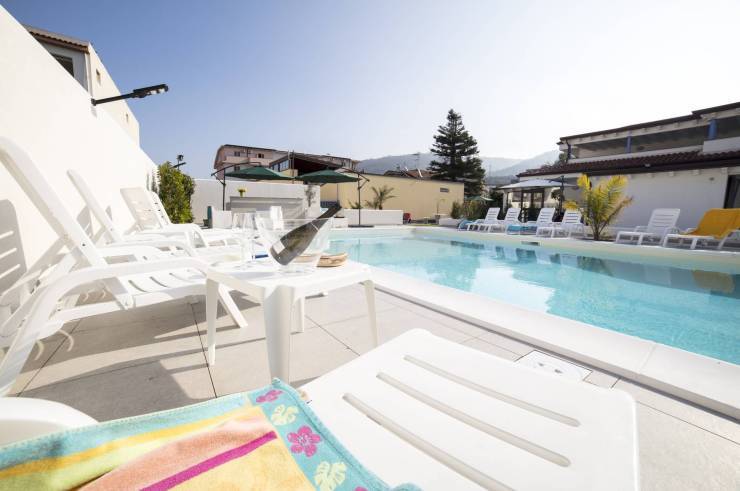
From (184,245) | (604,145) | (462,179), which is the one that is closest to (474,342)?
(184,245)

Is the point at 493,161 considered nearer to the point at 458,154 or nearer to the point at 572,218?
the point at 458,154

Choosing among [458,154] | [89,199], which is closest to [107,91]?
[89,199]

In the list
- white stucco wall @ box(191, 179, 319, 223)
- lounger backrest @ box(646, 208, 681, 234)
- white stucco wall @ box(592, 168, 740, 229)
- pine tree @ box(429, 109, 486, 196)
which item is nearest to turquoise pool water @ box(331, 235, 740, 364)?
lounger backrest @ box(646, 208, 681, 234)

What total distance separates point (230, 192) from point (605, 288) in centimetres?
1264

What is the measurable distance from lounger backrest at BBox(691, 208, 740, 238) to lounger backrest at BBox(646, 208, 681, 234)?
21.7 inches

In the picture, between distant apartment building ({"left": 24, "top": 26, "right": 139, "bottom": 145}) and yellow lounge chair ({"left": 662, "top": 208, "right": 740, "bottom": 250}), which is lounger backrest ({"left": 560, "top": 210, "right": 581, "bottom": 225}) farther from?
→ distant apartment building ({"left": 24, "top": 26, "right": 139, "bottom": 145})

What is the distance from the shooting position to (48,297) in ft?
4.05

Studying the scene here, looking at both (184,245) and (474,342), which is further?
(184,245)

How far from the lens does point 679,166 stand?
11.0 m

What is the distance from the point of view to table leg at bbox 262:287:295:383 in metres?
1.17

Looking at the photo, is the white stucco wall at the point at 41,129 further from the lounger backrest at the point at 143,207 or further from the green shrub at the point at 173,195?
the green shrub at the point at 173,195

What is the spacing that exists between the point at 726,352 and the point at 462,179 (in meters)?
25.8

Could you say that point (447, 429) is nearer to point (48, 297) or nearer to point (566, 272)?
point (48, 297)

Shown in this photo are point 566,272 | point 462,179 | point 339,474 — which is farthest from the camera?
point 462,179
